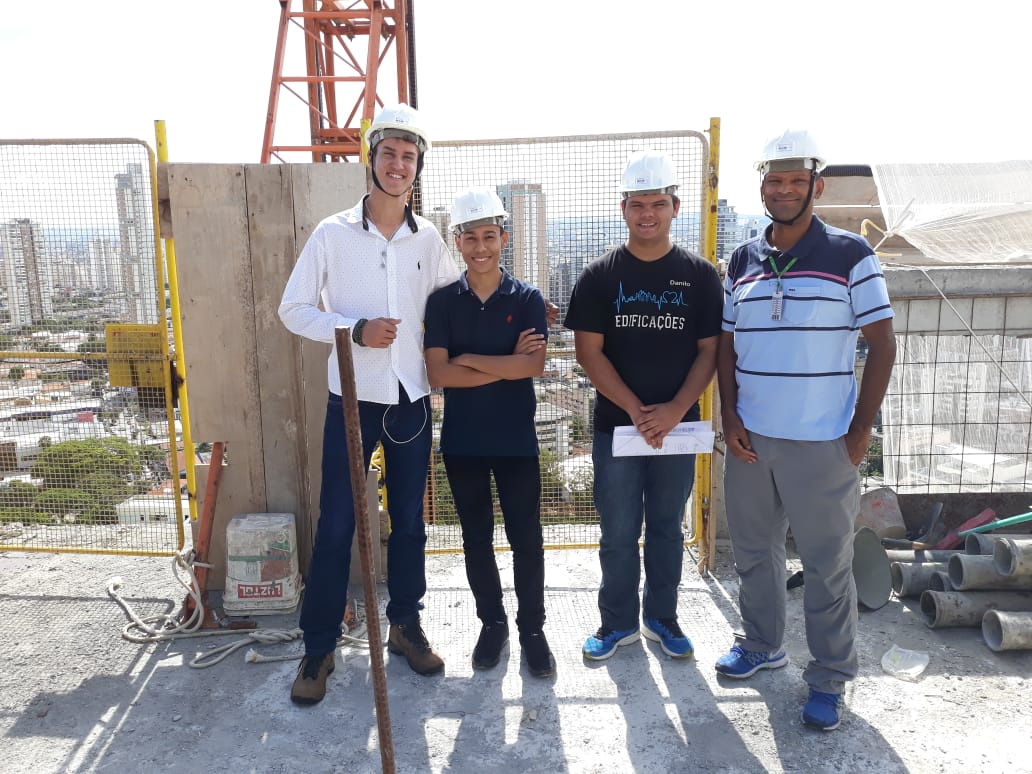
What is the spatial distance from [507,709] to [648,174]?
2525 millimetres

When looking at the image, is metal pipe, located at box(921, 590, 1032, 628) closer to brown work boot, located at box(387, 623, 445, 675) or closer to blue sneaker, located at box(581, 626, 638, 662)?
blue sneaker, located at box(581, 626, 638, 662)

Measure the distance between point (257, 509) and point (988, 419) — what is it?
5.96 m

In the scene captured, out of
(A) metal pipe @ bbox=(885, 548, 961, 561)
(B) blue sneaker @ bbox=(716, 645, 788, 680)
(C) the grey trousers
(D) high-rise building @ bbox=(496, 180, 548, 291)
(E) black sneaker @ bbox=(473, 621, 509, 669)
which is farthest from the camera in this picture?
(A) metal pipe @ bbox=(885, 548, 961, 561)

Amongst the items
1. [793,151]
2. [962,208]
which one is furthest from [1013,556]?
[962,208]

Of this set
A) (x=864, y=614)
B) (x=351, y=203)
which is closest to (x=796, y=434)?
(x=864, y=614)

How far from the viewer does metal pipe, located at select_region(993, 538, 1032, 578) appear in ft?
13.3

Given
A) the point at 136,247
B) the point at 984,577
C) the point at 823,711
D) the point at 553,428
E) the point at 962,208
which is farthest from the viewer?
the point at 962,208

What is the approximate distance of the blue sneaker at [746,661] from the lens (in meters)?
3.70

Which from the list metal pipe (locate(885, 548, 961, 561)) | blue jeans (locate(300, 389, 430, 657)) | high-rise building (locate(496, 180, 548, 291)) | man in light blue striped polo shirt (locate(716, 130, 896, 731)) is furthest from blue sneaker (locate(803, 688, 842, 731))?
high-rise building (locate(496, 180, 548, 291))

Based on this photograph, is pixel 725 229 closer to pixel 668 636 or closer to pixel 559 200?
pixel 559 200

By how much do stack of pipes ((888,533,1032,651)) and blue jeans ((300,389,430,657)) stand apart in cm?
287

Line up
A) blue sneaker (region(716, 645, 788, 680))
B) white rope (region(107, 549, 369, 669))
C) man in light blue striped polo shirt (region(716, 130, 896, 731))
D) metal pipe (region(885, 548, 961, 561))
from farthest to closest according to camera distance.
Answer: metal pipe (region(885, 548, 961, 561))
white rope (region(107, 549, 369, 669))
blue sneaker (region(716, 645, 788, 680))
man in light blue striped polo shirt (region(716, 130, 896, 731))

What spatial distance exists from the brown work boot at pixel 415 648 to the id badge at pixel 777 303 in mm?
2309

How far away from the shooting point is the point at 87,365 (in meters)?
4.60
